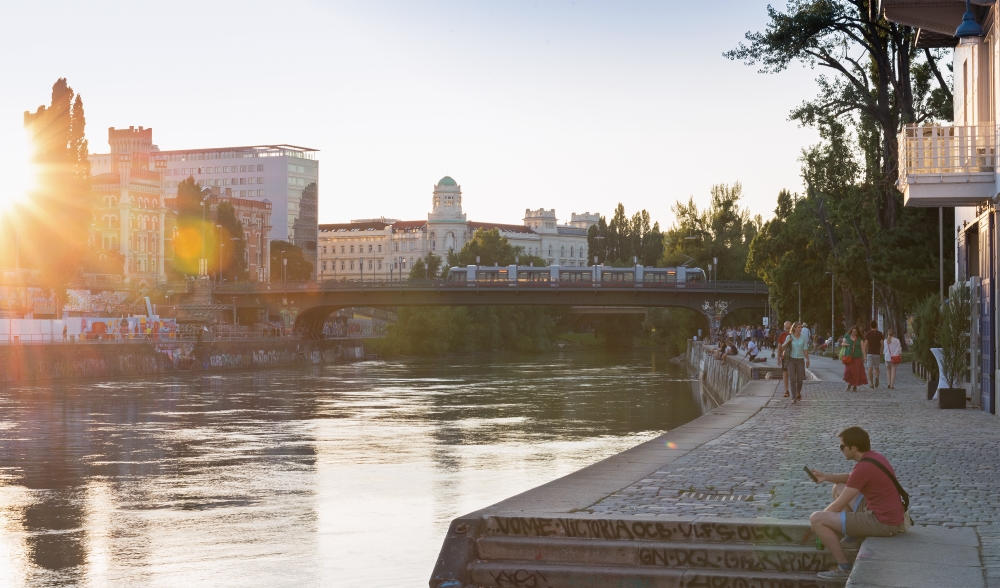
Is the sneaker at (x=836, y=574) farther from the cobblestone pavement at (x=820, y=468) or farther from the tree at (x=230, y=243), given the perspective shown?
the tree at (x=230, y=243)

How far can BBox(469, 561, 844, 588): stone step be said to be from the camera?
33.3ft

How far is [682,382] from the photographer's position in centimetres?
6406

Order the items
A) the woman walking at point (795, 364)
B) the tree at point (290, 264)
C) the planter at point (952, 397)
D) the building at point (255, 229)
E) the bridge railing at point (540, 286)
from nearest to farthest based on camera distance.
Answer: the planter at point (952, 397)
the woman walking at point (795, 364)
the bridge railing at point (540, 286)
the building at point (255, 229)
the tree at point (290, 264)

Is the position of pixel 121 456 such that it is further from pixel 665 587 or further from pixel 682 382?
pixel 682 382

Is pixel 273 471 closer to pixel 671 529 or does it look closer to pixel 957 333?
pixel 957 333

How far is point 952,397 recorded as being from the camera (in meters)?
Answer: 25.9

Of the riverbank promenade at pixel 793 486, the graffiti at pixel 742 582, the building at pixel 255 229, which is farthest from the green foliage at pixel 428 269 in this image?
the graffiti at pixel 742 582

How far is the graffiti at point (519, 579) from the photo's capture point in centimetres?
1076

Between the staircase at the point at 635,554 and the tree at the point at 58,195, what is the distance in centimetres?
6228

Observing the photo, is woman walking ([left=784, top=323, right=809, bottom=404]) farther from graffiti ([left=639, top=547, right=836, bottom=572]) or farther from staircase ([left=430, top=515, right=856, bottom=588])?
graffiti ([left=639, top=547, right=836, bottom=572])

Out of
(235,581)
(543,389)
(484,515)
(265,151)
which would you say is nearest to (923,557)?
(484,515)

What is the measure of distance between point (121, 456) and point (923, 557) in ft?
71.7

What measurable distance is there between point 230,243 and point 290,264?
127 ft

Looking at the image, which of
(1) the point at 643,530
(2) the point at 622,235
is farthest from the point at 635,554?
(2) the point at 622,235
